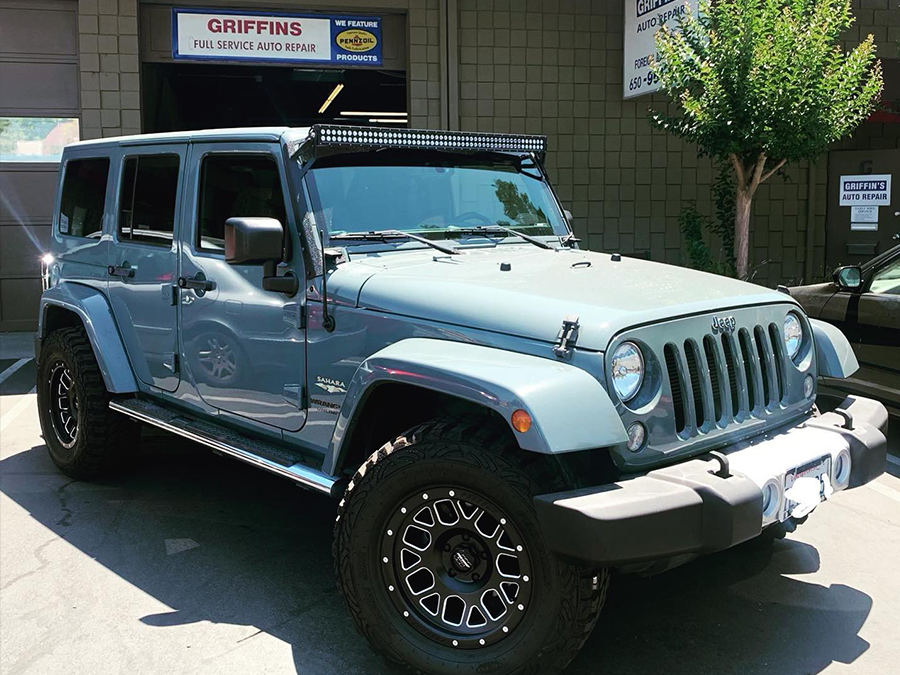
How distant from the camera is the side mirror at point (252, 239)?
11.7 feet

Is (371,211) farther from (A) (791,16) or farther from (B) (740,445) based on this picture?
(A) (791,16)

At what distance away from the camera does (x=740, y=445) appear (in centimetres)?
332

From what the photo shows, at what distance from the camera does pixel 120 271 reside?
Result: 5.00 metres

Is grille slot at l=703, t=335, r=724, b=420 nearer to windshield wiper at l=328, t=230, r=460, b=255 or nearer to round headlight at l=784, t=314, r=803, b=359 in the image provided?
round headlight at l=784, t=314, r=803, b=359

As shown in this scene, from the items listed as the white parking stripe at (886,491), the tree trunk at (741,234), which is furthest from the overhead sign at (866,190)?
the white parking stripe at (886,491)

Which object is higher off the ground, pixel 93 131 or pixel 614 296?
pixel 93 131

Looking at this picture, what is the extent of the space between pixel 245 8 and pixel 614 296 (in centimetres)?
914

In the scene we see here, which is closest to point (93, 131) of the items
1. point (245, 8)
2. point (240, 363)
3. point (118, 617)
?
point (245, 8)

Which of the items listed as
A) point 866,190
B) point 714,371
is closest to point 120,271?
point 714,371

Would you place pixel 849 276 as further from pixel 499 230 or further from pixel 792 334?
Answer: pixel 499 230

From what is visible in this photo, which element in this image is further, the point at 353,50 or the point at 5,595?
the point at 353,50

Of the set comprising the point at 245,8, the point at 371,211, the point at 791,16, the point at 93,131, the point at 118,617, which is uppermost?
the point at 245,8

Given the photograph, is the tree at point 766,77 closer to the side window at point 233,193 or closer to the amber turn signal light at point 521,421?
the side window at point 233,193

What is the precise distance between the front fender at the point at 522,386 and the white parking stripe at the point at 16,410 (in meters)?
4.95
